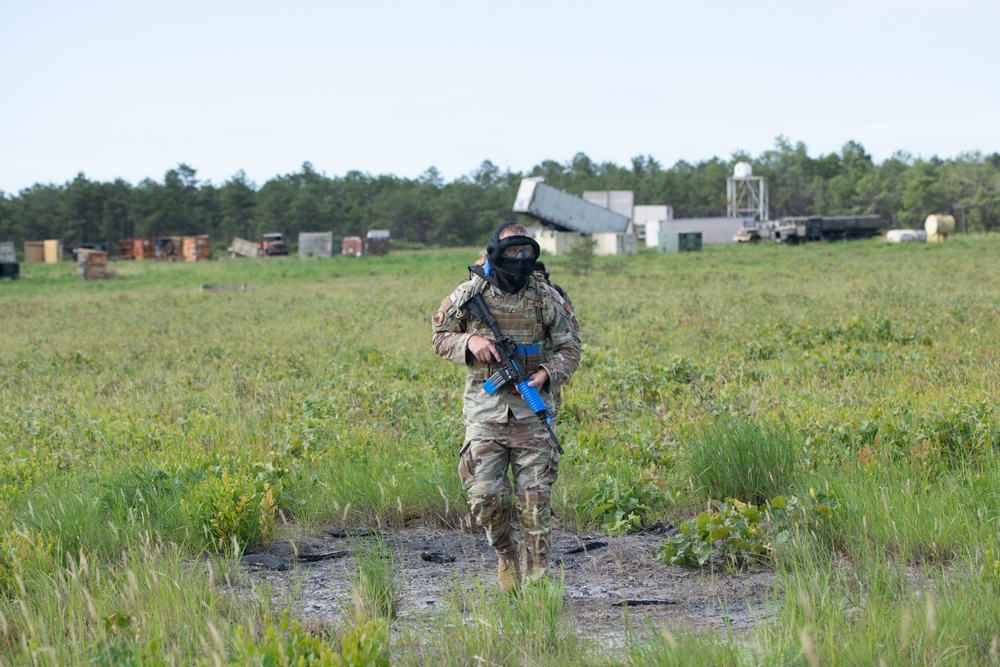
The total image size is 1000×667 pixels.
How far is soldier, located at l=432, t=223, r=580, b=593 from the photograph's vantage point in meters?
4.59

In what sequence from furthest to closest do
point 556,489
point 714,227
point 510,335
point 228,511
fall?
point 714,227 → point 556,489 → point 228,511 → point 510,335

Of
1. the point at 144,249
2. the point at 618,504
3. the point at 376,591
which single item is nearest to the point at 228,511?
the point at 376,591

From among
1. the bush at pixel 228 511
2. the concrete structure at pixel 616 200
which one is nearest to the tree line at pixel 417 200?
the concrete structure at pixel 616 200

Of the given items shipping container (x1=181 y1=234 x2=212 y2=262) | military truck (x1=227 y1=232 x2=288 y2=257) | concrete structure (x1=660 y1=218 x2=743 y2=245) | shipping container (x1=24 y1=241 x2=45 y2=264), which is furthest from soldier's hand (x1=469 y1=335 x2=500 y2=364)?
concrete structure (x1=660 y1=218 x2=743 y2=245)

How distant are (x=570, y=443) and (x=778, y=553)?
2613 millimetres

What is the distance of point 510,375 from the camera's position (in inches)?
181

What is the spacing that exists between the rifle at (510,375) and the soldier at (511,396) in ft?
0.15

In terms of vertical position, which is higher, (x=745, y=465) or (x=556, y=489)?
(x=745, y=465)

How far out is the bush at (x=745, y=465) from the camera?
5.66m

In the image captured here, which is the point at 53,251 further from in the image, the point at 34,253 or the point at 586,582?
the point at 586,582

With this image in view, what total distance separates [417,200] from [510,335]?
9332 centimetres

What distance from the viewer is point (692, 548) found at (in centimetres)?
461

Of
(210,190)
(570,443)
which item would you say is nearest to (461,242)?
(210,190)

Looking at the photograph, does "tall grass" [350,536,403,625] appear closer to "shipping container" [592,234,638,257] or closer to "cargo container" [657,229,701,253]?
"shipping container" [592,234,638,257]
